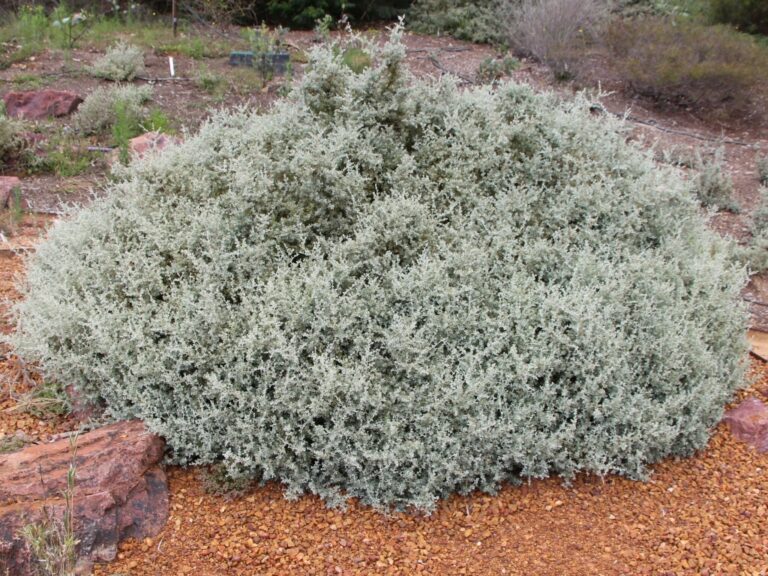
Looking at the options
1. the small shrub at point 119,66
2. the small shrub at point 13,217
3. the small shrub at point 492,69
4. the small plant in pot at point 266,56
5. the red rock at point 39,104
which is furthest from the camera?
the small plant in pot at point 266,56

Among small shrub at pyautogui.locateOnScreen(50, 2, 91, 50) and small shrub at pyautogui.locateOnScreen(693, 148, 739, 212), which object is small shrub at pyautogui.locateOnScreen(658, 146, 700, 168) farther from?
small shrub at pyautogui.locateOnScreen(50, 2, 91, 50)

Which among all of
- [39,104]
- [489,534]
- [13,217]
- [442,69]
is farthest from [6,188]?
[442,69]

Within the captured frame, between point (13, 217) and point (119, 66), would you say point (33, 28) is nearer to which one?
point (119, 66)

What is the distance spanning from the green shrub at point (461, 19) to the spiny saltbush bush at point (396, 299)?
7242 millimetres

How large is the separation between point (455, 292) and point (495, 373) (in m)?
0.37

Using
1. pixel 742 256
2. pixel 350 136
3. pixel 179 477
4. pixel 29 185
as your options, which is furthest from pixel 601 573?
pixel 29 185

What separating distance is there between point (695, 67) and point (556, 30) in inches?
76.1

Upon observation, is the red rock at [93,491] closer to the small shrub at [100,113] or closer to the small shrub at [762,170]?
the small shrub at [100,113]

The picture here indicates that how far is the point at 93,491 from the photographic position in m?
2.44

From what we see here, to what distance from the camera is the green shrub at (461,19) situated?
10.4 m

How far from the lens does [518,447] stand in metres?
2.64

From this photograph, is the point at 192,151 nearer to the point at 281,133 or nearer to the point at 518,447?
the point at 281,133

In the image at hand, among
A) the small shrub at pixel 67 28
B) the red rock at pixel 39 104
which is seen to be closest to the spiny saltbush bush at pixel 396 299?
the red rock at pixel 39 104

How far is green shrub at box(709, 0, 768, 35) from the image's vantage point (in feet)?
32.9
